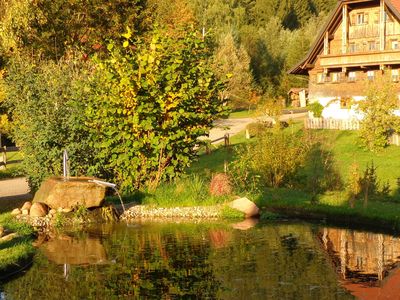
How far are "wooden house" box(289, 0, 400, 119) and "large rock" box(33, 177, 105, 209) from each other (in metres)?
29.9

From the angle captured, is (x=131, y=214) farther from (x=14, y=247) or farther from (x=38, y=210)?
(x=14, y=247)

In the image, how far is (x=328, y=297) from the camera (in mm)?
14016

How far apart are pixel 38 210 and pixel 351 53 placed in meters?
33.8

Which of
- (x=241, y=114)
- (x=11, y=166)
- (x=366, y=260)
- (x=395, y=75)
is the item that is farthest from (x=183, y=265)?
(x=241, y=114)

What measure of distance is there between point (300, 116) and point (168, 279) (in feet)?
159

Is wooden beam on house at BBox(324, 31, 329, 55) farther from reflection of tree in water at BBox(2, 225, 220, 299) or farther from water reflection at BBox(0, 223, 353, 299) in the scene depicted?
reflection of tree in water at BBox(2, 225, 220, 299)

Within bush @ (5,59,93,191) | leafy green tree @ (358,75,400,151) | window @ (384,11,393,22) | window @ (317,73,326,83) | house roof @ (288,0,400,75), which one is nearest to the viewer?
bush @ (5,59,93,191)

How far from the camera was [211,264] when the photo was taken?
1680cm

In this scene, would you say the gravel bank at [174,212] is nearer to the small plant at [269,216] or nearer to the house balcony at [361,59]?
the small plant at [269,216]

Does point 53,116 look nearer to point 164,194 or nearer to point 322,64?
point 164,194

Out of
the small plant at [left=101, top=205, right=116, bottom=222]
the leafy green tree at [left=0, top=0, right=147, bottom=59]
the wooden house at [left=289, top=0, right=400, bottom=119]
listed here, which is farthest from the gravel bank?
the wooden house at [left=289, top=0, right=400, bottom=119]

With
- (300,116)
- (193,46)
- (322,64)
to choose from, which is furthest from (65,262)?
(300,116)

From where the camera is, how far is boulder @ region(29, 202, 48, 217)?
2195 centimetres

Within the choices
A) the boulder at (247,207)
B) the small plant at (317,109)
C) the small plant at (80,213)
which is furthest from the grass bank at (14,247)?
the small plant at (317,109)
